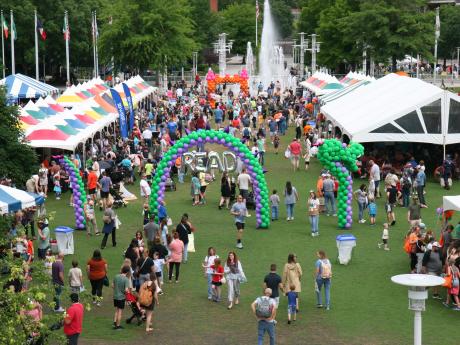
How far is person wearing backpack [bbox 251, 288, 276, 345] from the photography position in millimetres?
14438

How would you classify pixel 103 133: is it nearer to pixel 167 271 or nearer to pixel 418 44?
pixel 167 271

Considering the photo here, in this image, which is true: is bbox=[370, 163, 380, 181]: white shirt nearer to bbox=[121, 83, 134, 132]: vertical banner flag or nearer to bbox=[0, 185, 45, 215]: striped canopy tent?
bbox=[0, 185, 45, 215]: striped canopy tent

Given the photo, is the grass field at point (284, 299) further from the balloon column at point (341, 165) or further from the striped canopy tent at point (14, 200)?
the striped canopy tent at point (14, 200)

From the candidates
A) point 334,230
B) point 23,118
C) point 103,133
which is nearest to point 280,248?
point 334,230

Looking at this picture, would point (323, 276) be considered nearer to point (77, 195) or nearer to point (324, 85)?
point (77, 195)

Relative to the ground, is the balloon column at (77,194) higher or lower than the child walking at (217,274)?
higher

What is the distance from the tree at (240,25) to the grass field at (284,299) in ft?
320

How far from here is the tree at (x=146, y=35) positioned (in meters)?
68.3

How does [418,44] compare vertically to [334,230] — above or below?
above

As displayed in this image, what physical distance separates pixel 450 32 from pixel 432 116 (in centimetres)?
6919

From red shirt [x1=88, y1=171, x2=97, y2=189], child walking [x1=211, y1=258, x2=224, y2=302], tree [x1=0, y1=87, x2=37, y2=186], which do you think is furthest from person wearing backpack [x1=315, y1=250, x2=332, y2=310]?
red shirt [x1=88, y1=171, x2=97, y2=189]

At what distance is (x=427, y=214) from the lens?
83.4 feet

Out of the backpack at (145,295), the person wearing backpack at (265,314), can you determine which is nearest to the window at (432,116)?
the backpack at (145,295)

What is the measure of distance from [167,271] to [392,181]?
8.69 m
